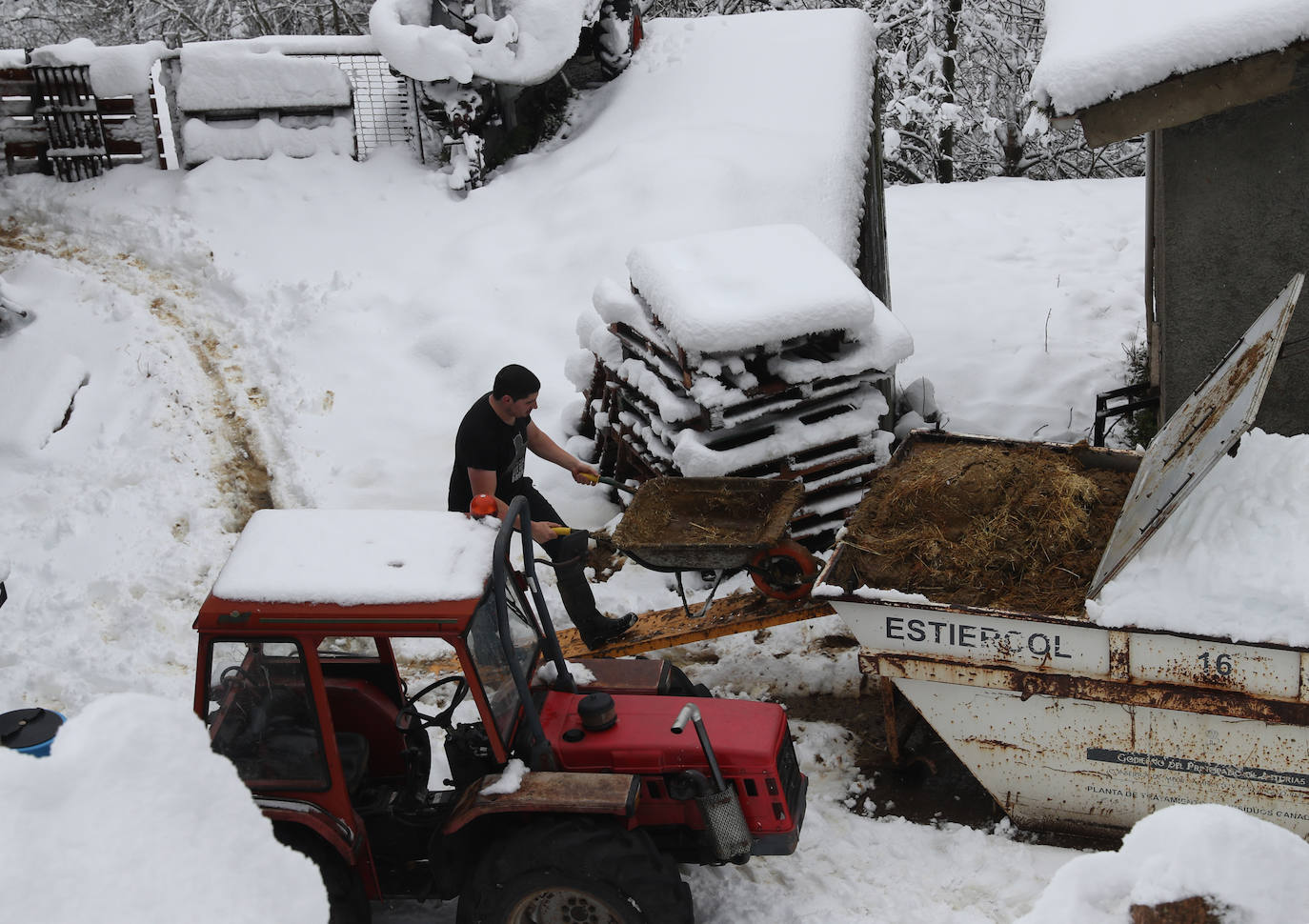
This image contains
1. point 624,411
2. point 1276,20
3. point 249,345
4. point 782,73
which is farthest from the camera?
point 782,73

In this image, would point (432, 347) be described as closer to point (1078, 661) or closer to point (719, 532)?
point (719, 532)

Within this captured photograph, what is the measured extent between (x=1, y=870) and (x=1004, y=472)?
5.52 metres

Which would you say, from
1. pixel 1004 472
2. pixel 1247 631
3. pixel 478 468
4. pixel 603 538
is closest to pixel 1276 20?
pixel 1004 472

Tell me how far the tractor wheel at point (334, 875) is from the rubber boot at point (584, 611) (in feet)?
6.05

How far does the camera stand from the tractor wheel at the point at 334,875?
452 centimetres

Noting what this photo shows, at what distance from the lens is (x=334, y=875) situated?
179 inches

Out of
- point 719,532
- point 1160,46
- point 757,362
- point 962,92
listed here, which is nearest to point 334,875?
point 719,532

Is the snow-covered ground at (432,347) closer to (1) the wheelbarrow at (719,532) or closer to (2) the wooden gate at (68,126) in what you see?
(2) the wooden gate at (68,126)

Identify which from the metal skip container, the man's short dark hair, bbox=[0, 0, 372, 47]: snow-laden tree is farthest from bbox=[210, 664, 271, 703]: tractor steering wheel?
bbox=[0, 0, 372, 47]: snow-laden tree

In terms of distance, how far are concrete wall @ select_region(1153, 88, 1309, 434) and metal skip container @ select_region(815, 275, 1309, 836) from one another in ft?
3.77

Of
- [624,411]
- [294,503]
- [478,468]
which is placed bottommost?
[294,503]

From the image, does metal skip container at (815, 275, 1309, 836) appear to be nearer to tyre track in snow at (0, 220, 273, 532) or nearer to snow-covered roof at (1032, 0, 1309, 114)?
snow-covered roof at (1032, 0, 1309, 114)

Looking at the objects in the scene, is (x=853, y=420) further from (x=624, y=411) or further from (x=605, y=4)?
(x=605, y=4)

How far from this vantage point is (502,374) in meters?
6.27
